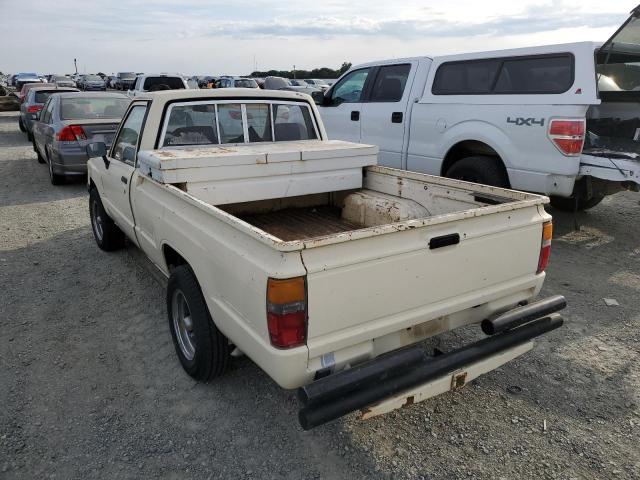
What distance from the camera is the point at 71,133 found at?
8.30 meters

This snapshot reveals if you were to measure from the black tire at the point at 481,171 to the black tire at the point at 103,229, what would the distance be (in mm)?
4152

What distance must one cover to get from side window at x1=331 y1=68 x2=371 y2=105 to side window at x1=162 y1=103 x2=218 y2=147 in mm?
4006

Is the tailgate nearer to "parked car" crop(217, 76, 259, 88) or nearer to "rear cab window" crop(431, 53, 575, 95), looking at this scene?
"rear cab window" crop(431, 53, 575, 95)

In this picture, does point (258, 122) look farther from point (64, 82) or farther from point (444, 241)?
point (64, 82)

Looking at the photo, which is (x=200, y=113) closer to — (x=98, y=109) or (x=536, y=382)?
(x=536, y=382)

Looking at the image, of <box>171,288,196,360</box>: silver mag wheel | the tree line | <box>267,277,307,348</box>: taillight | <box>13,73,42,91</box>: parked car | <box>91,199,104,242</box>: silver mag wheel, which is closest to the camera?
<box>267,277,307,348</box>: taillight

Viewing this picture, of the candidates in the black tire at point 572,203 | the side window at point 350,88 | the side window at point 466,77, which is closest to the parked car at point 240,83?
the side window at point 350,88

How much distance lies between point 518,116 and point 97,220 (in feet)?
16.4

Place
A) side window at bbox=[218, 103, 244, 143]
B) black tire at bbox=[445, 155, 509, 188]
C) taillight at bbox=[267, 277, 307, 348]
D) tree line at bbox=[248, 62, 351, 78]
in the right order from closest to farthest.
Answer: taillight at bbox=[267, 277, 307, 348] → side window at bbox=[218, 103, 244, 143] → black tire at bbox=[445, 155, 509, 188] → tree line at bbox=[248, 62, 351, 78]

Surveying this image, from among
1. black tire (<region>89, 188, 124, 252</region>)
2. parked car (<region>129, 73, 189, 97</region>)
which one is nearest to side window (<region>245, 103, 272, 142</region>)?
black tire (<region>89, 188, 124, 252</region>)

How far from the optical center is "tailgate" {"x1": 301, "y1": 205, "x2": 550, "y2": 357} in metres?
2.16

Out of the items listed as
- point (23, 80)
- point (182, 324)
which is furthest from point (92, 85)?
point (182, 324)

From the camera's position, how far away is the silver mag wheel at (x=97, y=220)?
18.1 ft

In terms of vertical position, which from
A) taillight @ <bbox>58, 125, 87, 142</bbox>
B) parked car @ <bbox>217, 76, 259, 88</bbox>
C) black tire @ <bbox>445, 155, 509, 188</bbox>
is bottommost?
black tire @ <bbox>445, 155, 509, 188</bbox>
